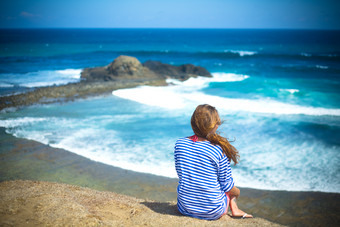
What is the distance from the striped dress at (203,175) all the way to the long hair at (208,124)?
2.6 inches

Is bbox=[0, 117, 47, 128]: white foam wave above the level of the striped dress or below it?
below

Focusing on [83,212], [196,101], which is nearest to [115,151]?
[83,212]

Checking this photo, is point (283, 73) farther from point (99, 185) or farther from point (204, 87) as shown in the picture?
point (99, 185)

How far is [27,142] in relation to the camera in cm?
827

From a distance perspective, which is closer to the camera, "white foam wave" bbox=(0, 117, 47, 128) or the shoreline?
the shoreline

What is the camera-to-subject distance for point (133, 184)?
6008 millimetres

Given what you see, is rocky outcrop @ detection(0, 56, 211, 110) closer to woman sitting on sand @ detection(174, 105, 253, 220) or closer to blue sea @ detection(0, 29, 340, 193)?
blue sea @ detection(0, 29, 340, 193)

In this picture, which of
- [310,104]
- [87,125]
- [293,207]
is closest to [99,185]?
[293,207]

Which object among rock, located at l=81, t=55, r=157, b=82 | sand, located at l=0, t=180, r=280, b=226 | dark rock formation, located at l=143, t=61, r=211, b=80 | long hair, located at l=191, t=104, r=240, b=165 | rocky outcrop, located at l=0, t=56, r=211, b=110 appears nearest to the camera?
long hair, located at l=191, t=104, r=240, b=165

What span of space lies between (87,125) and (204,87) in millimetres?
11359

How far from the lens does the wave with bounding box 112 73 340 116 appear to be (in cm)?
1323

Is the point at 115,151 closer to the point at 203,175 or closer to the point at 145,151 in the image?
the point at 145,151

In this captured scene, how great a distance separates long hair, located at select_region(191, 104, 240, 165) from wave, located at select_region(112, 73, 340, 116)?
10.5m

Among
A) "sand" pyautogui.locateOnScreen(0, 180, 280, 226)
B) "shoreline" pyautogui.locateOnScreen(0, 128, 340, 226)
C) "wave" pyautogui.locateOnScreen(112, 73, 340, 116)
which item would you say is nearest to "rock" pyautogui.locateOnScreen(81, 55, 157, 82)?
"wave" pyautogui.locateOnScreen(112, 73, 340, 116)
